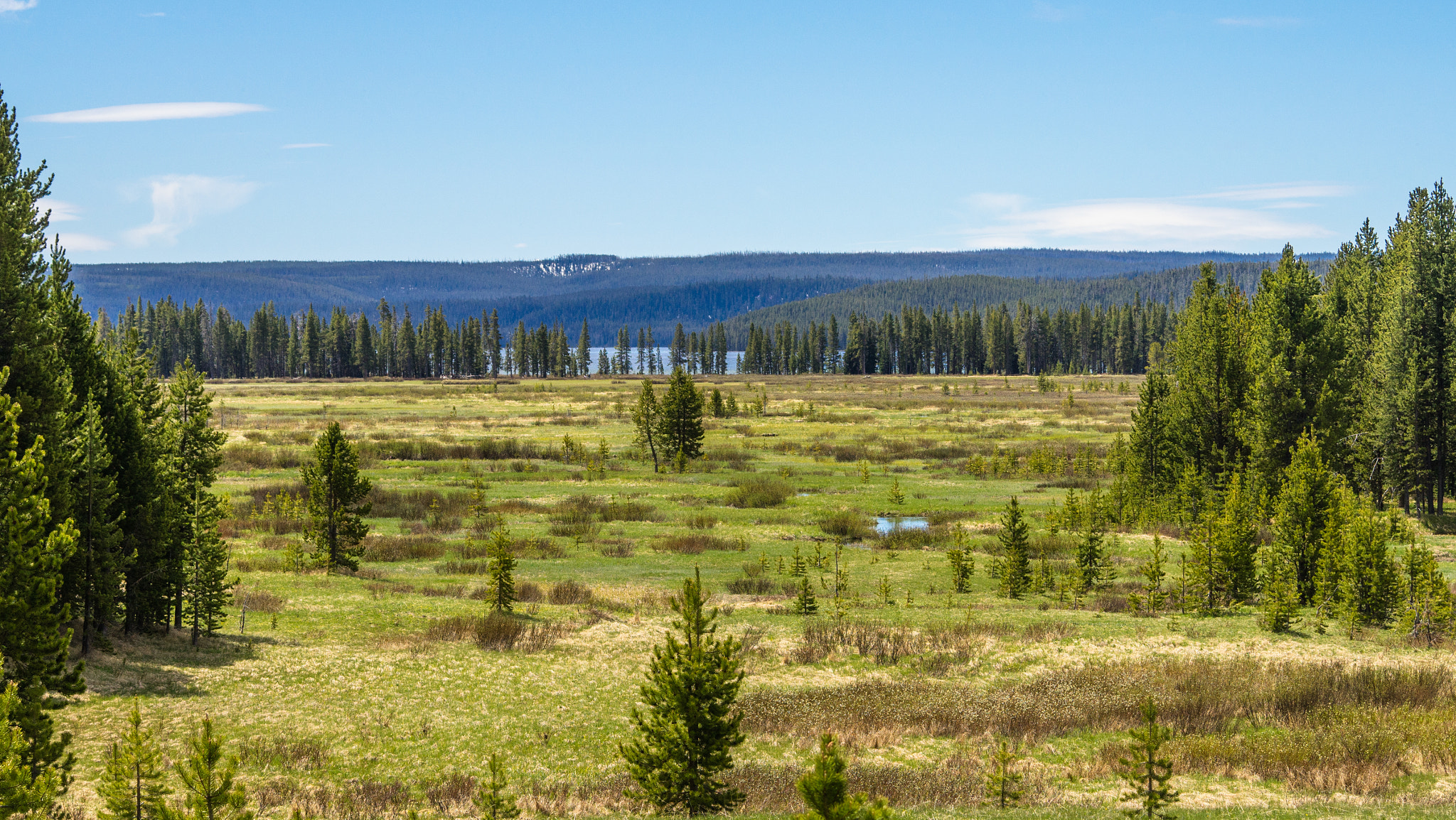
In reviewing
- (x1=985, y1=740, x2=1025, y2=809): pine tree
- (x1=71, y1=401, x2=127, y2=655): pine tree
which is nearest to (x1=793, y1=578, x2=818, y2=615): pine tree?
(x1=985, y1=740, x2=1025, y2=809): pine tree

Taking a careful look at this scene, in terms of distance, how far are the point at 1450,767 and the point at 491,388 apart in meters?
146

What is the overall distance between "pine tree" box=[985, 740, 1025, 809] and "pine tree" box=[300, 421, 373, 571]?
2474 cm

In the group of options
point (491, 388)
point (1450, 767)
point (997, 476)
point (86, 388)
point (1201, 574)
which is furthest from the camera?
point (491, 388)

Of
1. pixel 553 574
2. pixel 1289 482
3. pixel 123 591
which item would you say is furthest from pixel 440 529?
pixel 1289 482

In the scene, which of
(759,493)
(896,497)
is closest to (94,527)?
(759,493)

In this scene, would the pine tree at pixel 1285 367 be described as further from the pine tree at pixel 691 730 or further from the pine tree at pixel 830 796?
the pine tree at pixel 830 796

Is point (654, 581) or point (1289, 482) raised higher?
point (1289, 482)

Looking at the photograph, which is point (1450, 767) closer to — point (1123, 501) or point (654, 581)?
point (654, 581)

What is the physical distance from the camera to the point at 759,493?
55500 millimetres

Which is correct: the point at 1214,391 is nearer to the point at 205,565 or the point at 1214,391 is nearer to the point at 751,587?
Answer: the point at 751,587

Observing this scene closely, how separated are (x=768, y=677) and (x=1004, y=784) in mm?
8632

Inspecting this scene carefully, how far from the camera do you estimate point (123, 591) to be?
989 inches

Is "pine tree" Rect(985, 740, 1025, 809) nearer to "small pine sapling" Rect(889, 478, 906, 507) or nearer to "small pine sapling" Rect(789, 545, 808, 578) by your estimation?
"small pine sapling" Rect(789, 545, 808, 578)

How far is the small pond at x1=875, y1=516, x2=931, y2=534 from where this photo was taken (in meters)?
47.4
